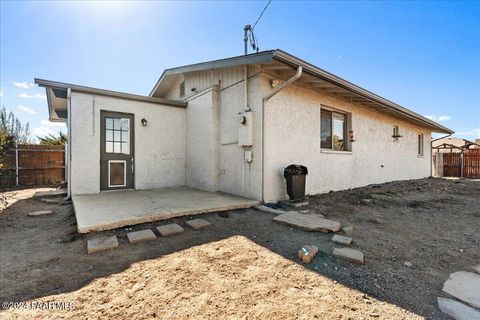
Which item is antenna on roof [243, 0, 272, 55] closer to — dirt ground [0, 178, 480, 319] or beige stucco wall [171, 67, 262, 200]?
beige stucco wall [171, 67, 262, 200]

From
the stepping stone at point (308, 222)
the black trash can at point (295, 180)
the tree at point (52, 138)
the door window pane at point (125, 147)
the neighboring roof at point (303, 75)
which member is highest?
the neighboring roof at point (303, 75)

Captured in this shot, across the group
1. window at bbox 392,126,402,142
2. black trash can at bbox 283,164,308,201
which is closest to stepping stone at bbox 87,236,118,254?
black trash can at bbox 283,164,308,201

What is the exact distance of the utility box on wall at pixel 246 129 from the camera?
16.4 ft

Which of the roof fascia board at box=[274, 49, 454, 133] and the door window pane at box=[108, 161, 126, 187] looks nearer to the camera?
the roof fascia board at box=[274, 49, 454, 133]

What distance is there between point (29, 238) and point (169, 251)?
2290mm

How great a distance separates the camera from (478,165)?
14.1 meters

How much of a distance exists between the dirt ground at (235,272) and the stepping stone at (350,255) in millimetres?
73

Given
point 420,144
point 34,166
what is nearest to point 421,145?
point 420,144

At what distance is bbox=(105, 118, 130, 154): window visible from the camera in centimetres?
598

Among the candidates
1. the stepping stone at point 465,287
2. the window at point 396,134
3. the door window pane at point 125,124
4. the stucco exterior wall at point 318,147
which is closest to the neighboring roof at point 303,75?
the stucco exterior wall at point 318,147

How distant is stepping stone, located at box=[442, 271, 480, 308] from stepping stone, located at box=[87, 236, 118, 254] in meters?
3.58

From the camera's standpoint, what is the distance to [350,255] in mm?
2449

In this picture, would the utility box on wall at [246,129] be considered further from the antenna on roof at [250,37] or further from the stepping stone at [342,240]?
the antenna on roof at [250,37]

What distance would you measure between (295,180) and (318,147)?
1704mm
